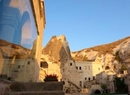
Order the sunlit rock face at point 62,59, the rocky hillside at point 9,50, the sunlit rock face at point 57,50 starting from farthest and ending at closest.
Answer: the sunlit rock face at point 57,50 < the sunlit rock face at point 62,59 < the rocky hillside at point 9,50

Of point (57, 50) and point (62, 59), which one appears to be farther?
point (57, 50)

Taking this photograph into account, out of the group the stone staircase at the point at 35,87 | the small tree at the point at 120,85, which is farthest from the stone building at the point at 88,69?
the stone staircase at the point at 35,87

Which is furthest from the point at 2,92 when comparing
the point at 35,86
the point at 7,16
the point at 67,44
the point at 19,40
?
the point at 67,44

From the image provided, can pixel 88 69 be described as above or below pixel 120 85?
above

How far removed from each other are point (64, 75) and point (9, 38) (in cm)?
2679

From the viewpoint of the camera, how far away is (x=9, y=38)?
4508 millimetres

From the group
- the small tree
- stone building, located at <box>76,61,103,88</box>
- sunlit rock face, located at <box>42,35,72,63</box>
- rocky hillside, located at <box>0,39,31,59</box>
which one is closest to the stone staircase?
rocky hillside, located at <box>0,39,31,59</box>

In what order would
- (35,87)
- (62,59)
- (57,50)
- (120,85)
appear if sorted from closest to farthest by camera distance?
(35,87) < (120,85) < (62,59) < (57,50)

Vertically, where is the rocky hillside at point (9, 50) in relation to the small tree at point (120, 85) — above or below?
above

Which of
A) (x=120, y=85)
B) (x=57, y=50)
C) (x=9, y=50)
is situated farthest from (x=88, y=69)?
(x=9, y=50)

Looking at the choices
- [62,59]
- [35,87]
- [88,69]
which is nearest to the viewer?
[35,87]

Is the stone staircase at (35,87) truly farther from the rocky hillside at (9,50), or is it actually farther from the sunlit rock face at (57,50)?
the sunlit rock face at (57,50)

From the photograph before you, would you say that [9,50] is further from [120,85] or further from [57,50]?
[57,50]

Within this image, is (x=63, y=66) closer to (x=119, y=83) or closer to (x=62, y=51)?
(x=62, y=51)
